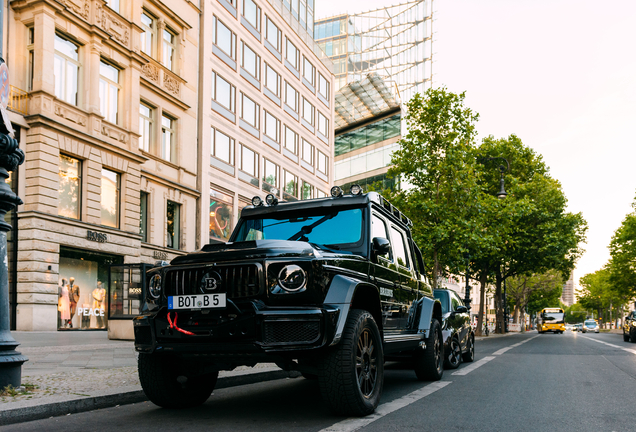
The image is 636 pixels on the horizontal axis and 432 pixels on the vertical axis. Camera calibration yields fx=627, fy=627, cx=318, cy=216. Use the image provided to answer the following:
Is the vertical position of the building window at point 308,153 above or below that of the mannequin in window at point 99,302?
above

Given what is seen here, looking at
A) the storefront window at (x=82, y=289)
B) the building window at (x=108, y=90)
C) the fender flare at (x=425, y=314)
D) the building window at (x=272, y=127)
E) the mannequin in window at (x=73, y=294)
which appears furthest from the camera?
the building window at (x=272, y=127)

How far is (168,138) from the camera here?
92.0 ft

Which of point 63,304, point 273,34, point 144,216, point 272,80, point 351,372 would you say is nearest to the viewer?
point 351,372

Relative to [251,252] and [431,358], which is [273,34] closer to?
[431,358]

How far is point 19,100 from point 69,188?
3239 mm

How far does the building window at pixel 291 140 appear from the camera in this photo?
130 feet

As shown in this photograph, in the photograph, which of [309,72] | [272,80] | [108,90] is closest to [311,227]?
[108,90]

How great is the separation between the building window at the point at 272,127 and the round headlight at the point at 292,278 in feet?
105

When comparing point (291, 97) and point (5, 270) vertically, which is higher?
point (291, 97)

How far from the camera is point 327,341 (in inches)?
197

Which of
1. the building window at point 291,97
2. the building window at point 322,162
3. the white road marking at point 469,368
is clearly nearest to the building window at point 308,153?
the building window at point 322,162

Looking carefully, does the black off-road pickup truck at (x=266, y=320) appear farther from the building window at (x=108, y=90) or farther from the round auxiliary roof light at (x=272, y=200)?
the building window at (x=108, y=90)

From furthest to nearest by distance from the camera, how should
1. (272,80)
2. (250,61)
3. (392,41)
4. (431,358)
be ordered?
(392,41) → (272,80) → (250,61) → (431,358)

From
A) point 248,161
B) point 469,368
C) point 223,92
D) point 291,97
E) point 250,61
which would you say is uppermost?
point 250,61
